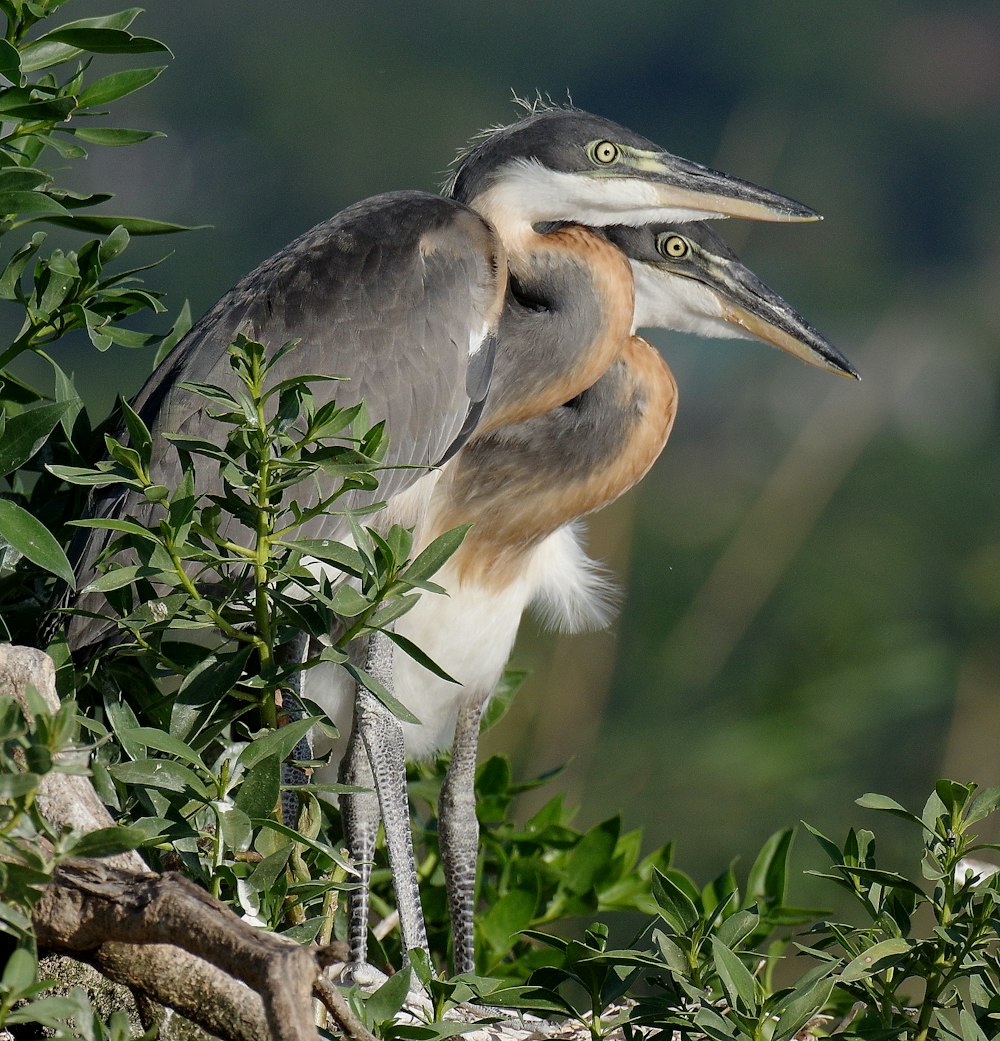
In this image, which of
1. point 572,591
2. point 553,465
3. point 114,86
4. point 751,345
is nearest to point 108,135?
point 114,86

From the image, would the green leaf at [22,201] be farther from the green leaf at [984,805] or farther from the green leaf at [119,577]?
the green leaf at [984,805]

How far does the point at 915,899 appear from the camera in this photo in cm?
92

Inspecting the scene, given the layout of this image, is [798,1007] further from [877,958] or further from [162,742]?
[162,742]

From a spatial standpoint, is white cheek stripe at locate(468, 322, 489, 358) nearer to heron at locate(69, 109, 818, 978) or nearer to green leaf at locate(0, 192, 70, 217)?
heron at locate(69, 109, 818, 978)

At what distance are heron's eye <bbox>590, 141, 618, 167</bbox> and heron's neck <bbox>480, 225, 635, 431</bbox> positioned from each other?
0.29 ft

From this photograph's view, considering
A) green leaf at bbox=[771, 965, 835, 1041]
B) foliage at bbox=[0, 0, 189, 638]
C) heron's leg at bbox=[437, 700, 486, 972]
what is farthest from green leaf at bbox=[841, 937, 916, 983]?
heron's leg at bbox=[437, 700, 486, 972]

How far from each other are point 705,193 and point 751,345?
2623 mm

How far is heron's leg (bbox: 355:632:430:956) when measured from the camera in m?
1.59

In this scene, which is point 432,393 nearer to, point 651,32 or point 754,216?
point 754,216

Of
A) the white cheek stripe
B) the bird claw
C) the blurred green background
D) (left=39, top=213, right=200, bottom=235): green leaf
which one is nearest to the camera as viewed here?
(left=39, top=213, right=200, bottom=235): green leaf

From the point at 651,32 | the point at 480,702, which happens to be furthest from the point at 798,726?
the point at 651,32

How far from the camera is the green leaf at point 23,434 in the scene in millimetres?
877

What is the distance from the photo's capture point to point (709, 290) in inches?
74.2

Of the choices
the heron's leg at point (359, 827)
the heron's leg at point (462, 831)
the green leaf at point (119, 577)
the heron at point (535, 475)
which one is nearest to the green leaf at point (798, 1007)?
the green leaf at point (119, 577)
